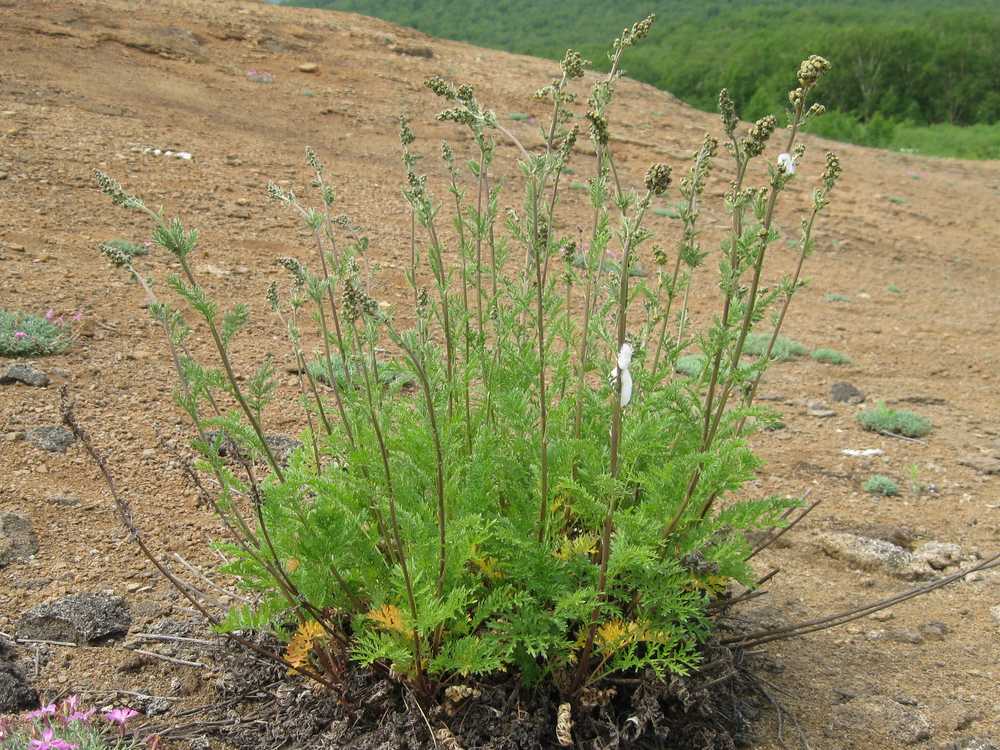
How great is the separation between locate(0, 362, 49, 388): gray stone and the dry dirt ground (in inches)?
2.1

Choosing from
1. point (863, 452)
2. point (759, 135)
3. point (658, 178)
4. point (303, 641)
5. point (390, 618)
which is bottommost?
point (863, 452)

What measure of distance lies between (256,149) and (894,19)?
8377 cm

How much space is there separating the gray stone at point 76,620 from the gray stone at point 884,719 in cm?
Answer: 249

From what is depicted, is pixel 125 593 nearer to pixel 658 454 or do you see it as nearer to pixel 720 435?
pixel 658 454

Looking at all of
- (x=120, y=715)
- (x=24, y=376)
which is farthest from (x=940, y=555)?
(x=24, y=376)

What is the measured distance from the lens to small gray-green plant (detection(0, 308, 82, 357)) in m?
4.54

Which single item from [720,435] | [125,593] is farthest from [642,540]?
[125,593]

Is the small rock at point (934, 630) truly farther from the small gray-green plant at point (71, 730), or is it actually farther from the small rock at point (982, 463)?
the small gray-green plant at point (71, 730)

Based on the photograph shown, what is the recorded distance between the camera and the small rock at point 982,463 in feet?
16.6

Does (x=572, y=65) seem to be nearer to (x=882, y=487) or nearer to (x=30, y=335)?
(x=882, y=487)

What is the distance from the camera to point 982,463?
17.0 ft

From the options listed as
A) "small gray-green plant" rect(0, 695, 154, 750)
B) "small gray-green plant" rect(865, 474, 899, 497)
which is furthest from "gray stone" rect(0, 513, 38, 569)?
"small gray-green plant" rect(865, 474, 899, 497)

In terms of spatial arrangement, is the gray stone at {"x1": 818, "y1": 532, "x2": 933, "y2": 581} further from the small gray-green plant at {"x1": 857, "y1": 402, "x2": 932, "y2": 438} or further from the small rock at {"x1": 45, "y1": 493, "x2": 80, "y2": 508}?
the small rock at {"x1": 45, "y1": 493, "x2": 80, "y2": 508}

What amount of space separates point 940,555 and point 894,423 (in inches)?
73.9
